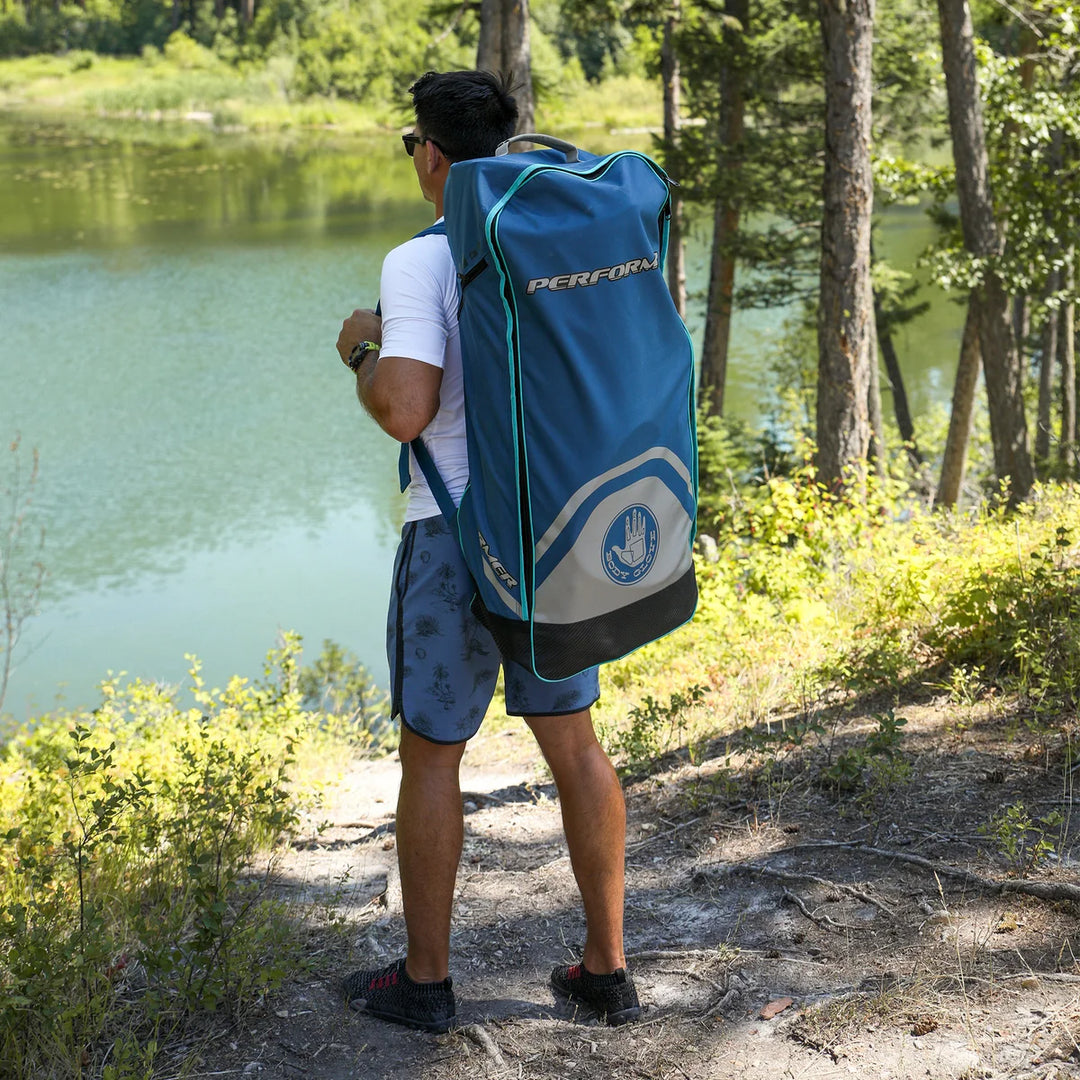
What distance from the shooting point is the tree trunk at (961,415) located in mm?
13086

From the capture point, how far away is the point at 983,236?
10.9 metres

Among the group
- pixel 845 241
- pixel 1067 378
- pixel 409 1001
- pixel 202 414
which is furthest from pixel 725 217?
pixel 409 1001

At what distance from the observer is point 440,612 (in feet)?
7.39

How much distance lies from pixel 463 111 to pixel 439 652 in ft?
3.41

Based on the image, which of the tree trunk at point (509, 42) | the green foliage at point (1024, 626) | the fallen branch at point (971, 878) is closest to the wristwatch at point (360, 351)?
the fallen branch at point (971, 878)

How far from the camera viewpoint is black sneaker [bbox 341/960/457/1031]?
2.40m

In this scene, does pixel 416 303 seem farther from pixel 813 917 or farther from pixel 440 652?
pixel 813 917

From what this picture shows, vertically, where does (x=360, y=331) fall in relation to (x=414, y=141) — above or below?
below

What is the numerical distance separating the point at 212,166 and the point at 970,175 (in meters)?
35.0

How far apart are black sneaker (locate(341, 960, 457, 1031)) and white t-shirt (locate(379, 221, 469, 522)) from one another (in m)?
0.98

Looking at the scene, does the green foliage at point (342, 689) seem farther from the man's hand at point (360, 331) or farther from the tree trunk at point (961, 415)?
the tree trunk at point (961, 415)

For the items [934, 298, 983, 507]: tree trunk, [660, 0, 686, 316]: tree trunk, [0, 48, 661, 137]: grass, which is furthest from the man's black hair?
[0, 48, 661, 137]: grass

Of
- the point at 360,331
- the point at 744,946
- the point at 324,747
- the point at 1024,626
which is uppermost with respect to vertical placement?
the point at 360,331

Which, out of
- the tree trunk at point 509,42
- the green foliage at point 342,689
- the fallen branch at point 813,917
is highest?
the tree trunk at point 509,42
